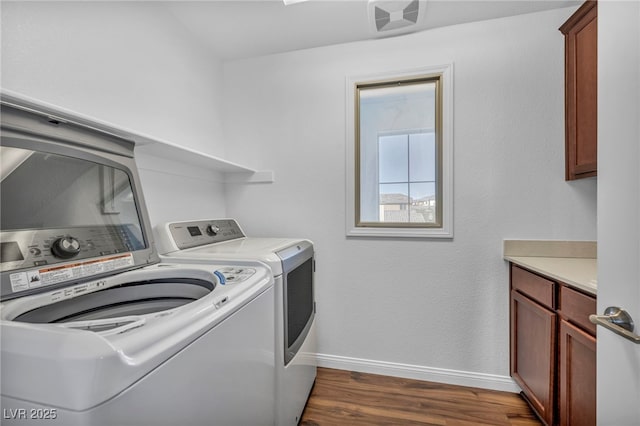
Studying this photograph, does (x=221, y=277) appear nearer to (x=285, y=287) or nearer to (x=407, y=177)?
(x=285, y=287)

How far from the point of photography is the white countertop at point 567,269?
1106mm

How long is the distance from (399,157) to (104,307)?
1844 millimetres

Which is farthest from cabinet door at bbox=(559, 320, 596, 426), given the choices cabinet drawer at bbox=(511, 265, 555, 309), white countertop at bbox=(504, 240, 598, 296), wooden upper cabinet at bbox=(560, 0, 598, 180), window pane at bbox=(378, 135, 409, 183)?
window pane at bbox=(378, 135, 409, 183)

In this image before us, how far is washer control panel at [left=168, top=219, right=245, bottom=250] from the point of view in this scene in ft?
4.86

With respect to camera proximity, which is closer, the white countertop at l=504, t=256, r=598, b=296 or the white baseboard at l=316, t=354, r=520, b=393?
the white countertop at l=504, t=256, r=598, b=296

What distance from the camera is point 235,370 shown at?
82 centimetres

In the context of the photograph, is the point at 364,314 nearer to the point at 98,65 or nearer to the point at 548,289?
the point at 548,289

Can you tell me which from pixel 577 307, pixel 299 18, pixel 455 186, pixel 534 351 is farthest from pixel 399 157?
pixel 534 351

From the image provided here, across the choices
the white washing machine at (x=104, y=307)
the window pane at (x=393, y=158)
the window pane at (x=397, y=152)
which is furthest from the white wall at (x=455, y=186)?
the white washing machine at (x=104, y=307)

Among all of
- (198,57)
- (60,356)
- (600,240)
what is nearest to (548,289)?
(600,240)

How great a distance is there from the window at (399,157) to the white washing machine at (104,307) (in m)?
1.12

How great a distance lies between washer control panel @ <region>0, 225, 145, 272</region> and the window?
1.36m

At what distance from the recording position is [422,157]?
1944 millimetres

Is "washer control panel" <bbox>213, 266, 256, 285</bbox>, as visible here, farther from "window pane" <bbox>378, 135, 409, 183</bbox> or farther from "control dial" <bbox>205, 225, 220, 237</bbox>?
"window pane" <bbox>378, 135, 409, 183</bbox>
